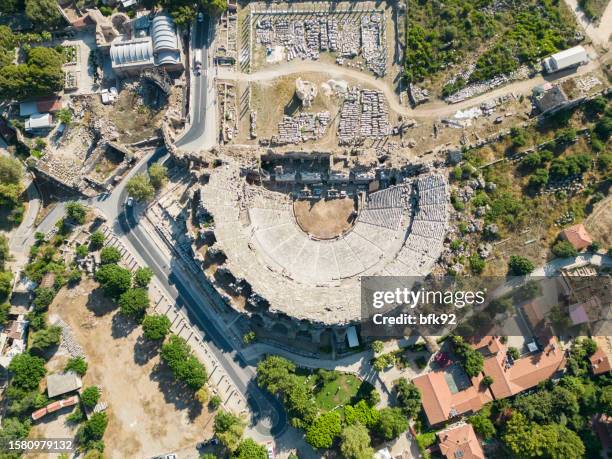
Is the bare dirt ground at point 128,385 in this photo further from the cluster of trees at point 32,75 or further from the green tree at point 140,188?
the cluster of trees at point 32,75

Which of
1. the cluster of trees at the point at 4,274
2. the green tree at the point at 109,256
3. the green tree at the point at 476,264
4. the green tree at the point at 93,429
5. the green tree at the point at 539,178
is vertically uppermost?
the cluster of trees at the point at 4,274

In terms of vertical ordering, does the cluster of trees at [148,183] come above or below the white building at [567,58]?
above

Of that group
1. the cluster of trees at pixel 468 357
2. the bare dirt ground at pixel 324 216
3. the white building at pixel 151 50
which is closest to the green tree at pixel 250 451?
the cluster of trees at pixel 468 357

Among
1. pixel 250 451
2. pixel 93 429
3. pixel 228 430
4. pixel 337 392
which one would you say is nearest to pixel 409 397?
pixel 337 392

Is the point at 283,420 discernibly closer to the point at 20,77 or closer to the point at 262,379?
the point at 262,379

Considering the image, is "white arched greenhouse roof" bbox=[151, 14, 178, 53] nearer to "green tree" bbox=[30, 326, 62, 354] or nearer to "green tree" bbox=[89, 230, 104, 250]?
"green tree" bbox=[89, 230, 104, 250]

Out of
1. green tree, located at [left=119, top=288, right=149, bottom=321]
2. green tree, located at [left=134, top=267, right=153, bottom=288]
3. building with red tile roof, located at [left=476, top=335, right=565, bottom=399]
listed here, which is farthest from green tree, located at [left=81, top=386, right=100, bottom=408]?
building with red tile roof, located at [left=476, top=335, right=565, bottom=399]

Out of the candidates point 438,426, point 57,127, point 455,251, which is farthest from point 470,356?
point 57,127
